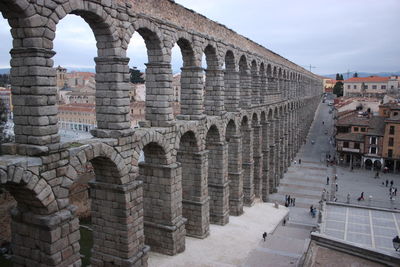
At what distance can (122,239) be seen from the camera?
1447 centimetres

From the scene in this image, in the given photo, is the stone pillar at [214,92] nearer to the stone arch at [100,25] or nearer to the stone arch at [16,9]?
the stone arch at [100,25]

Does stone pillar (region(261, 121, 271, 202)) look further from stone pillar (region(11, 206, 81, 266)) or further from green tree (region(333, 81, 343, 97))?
green tree (region(333, 81, 343, 97))

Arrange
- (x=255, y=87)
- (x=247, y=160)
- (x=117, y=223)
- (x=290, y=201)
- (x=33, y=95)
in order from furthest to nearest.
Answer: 1. (x=290, y=201)
2. (x=255, y=87)
3. (x=247, y=160)
4. (x=117, y=223)
5. (x=33, y=95)

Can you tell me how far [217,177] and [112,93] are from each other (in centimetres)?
1176

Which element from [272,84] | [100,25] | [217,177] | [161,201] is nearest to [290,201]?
[272,84]

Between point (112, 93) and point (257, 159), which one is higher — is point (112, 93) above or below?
above

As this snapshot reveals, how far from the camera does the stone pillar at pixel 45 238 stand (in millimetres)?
10797

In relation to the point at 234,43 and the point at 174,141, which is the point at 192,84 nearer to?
the point at 174,141

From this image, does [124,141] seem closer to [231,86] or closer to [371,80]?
[231,86]

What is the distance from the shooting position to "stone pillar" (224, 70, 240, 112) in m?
25.1

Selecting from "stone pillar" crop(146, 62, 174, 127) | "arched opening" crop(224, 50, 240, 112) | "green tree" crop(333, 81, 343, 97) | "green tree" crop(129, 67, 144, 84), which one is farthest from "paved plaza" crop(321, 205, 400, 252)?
"green tree" crop(333, 81, 343, 97)

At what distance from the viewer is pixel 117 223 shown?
14438 millimetres

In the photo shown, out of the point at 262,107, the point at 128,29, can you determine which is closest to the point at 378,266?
the point at 128,29

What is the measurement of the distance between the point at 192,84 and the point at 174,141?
3.77m
